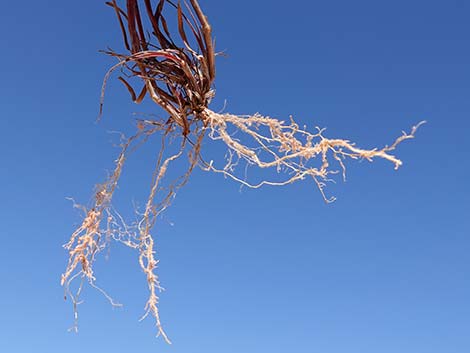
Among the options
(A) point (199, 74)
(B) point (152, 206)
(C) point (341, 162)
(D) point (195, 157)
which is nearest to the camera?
(C) point (341, 162)

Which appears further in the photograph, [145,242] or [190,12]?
[145,242]

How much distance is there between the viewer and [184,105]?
2604 mm

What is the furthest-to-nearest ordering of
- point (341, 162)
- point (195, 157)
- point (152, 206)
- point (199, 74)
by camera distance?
point (152, 206) → point (195, 157) → point (199, 74) → point (341, 162)

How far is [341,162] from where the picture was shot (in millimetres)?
2393

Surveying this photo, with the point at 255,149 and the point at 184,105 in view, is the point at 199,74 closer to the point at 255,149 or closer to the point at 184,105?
the point at 184,105

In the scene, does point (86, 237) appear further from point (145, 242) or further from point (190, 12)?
point (190, 12)

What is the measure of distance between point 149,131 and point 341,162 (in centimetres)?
83

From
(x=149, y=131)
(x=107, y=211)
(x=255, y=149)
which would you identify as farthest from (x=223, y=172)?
(x=107, y=211)

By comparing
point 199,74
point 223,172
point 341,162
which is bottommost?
point 341,162

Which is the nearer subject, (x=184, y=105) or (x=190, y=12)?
(x=190, y=12)

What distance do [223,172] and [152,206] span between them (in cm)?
42

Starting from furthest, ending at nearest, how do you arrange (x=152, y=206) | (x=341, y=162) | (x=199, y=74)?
(x=152, y=206)
(x=199, y=74)
(x=341, y=162)

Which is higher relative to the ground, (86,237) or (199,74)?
(199,74)

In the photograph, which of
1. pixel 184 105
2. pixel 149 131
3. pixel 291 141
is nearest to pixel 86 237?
pixel 149 131
